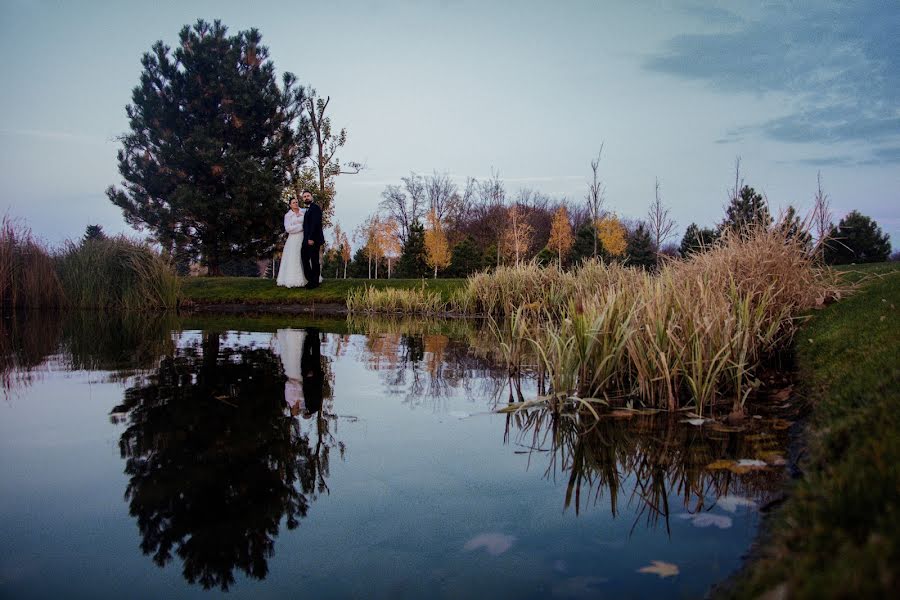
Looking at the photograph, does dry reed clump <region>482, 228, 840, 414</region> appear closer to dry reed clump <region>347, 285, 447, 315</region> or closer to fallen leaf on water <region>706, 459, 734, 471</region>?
fallen leaf on water <region>706, 459, 734, 471</region>

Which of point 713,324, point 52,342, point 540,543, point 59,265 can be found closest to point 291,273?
point 59,265

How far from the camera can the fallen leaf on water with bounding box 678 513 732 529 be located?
7.72 ft

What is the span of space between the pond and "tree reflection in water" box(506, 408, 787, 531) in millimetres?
14

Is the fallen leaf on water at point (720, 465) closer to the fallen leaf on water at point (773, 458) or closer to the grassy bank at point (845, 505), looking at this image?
the fallen leaf on water at point (773, 458)

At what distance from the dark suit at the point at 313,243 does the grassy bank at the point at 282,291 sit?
1.62 feet

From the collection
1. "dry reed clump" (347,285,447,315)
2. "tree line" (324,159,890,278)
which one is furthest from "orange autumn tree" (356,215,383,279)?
"dry reed clump" (347,285,447,315)

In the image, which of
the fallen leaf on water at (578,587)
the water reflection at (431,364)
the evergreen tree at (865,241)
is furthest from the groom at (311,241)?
the evergreen tree at (865,241)

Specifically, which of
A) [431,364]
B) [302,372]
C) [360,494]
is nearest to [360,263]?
[431,364]

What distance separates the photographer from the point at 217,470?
2979 millimetres

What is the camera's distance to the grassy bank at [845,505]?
3.94 ft

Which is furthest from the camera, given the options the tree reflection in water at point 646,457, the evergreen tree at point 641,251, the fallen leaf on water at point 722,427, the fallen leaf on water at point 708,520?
the evergreen tree at point 641,251

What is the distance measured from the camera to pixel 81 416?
4.14 meters

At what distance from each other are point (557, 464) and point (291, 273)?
16.9 m

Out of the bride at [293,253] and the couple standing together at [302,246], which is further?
the bride at [293,253]
